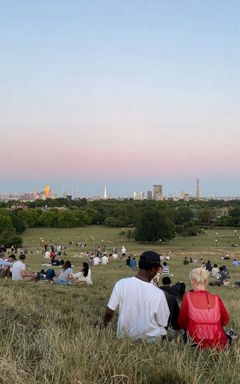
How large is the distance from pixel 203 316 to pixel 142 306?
677mm

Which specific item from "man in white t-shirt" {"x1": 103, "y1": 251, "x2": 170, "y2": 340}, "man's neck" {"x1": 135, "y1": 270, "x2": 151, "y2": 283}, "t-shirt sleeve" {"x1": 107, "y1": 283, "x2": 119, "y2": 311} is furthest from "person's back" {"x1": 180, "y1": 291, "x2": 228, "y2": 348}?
"t-shirt sleeve" {"x1": 107, "y1": 283, "x2": 119, "y2": 311}

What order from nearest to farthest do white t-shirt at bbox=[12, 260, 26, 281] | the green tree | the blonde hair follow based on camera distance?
the blonde hair → white t-shirt at bbox=[12, 260, 26, 281] → the green tree

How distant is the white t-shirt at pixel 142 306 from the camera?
16.5 feet

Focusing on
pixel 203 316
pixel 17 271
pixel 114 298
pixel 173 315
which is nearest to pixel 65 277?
pixel 17 271

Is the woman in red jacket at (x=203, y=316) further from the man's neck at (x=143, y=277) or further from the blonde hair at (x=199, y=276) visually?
the man's neck at (x=143, y=277)

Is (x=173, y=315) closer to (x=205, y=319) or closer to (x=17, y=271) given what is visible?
(x=205, y=319)

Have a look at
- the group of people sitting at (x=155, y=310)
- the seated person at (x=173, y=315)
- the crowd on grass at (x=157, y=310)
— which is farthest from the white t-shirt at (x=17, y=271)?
the group of people sitting at (x=155, y=310)

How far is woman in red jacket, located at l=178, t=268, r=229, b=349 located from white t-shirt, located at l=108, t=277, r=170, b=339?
337 mm

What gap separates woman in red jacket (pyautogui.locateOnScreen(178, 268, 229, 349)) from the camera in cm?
514

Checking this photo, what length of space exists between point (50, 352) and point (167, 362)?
2.97ft

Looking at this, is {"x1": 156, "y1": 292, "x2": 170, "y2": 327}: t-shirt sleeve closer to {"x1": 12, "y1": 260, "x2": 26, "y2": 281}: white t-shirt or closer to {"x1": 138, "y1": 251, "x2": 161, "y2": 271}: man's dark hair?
{"x1": 138, "y1": 251, "x2": 161, "y2": 271}: man's dark hair

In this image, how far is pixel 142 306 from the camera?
5.06 m

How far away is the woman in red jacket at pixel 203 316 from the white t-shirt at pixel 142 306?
337 millimetres

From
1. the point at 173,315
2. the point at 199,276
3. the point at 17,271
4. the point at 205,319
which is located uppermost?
the point at 199,276
